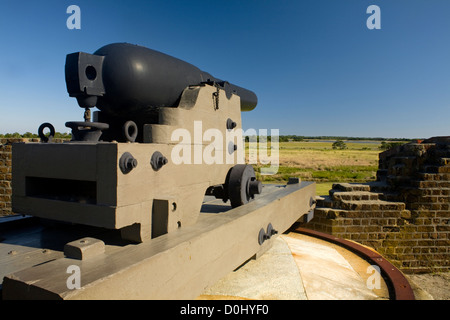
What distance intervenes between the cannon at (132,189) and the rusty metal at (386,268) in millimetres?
2157

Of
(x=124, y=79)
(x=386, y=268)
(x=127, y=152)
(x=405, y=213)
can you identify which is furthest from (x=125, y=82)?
(x=405, y=213)

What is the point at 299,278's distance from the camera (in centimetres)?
432

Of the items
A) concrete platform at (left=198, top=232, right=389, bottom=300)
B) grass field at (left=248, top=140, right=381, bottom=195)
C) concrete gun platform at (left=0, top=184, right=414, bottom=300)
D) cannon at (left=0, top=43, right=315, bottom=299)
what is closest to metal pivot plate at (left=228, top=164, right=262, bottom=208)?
cannon at (left=0, top=43, right=315, bottom=299)

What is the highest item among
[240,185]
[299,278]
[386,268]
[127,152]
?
[127,152]

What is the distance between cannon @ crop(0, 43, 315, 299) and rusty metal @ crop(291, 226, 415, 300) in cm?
216

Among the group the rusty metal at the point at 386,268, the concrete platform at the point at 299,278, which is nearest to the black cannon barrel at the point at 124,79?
the concrete platform at the point at 299,278

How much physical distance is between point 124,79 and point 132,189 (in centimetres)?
108

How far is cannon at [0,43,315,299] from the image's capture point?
212 cm

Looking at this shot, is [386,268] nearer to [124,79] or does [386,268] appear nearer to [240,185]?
[240,185]

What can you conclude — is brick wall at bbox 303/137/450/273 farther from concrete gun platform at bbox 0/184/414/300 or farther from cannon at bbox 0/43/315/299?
cannon at bbox 0/43/315/299

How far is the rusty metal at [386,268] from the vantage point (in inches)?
176

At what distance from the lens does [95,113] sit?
3.56 metres

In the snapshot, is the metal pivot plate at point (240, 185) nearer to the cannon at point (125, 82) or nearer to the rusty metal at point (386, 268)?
the cannon at point (125, 82)
